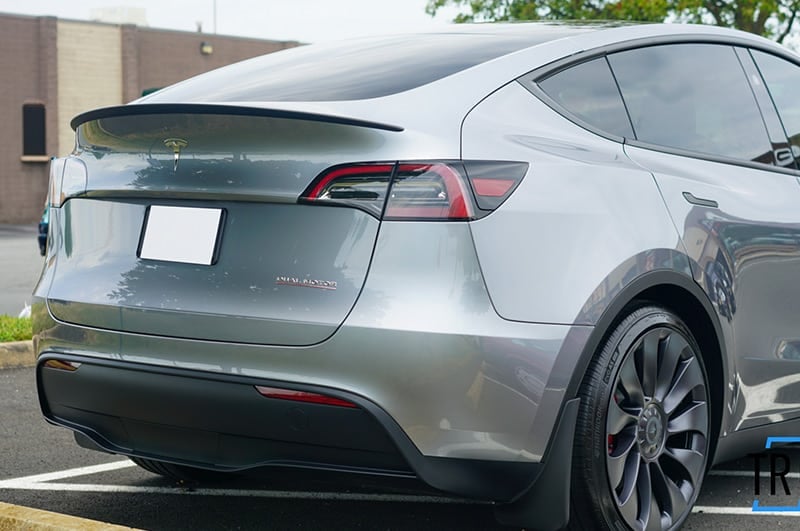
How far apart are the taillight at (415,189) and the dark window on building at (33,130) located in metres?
36.1

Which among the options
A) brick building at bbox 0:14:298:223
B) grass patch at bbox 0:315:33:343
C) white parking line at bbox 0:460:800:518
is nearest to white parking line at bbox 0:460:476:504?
white parking line at bbox 0:460:800:518

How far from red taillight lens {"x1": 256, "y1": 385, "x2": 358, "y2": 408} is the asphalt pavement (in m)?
9.04

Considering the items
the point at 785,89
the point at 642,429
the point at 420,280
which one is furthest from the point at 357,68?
the point at 785,89

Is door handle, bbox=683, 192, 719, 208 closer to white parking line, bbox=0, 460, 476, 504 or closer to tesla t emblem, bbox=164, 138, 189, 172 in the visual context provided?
white parking line, bbox=0, 460, 476, 504

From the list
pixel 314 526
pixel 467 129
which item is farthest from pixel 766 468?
pixel 467 129

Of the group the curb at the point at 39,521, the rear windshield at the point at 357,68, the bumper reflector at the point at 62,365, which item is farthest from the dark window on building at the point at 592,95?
the curb at the point at 39,521

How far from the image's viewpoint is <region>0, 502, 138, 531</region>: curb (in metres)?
3.23

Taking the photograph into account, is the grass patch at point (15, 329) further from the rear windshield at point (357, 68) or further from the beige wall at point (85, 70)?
the beige wall at point (85, 70)

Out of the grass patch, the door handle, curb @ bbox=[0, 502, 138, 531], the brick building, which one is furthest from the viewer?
the brick building

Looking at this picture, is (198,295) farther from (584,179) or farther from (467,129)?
(584,179)

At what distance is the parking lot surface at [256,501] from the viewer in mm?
4062

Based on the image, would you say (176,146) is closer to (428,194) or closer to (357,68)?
(357,68)

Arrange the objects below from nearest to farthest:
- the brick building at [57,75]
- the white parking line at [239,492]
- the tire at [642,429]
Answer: the tire at [642,429] → the white parking line at [239,492] → the brick building at [57,75]

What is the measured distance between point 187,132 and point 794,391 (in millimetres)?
2387
